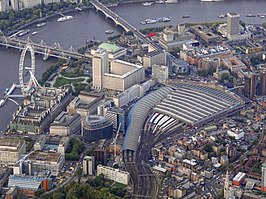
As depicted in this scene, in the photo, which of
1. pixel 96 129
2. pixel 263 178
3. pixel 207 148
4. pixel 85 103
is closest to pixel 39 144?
pixel 96 129

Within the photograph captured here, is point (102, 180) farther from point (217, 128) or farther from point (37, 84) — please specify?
point (37, 84)

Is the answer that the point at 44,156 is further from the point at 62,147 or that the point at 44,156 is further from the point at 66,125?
the point at 66,125

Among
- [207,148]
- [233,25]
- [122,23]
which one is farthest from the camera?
[122,23]

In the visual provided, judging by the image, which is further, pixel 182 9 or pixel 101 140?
pixel 182 9

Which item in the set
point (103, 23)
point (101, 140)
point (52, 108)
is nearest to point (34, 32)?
point (103, 23)

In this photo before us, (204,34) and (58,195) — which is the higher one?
(204,34)

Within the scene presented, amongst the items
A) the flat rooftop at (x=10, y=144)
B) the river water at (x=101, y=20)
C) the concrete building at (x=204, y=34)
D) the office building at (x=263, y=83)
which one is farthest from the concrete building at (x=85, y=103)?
the concrete building at (x=204, y=34)
